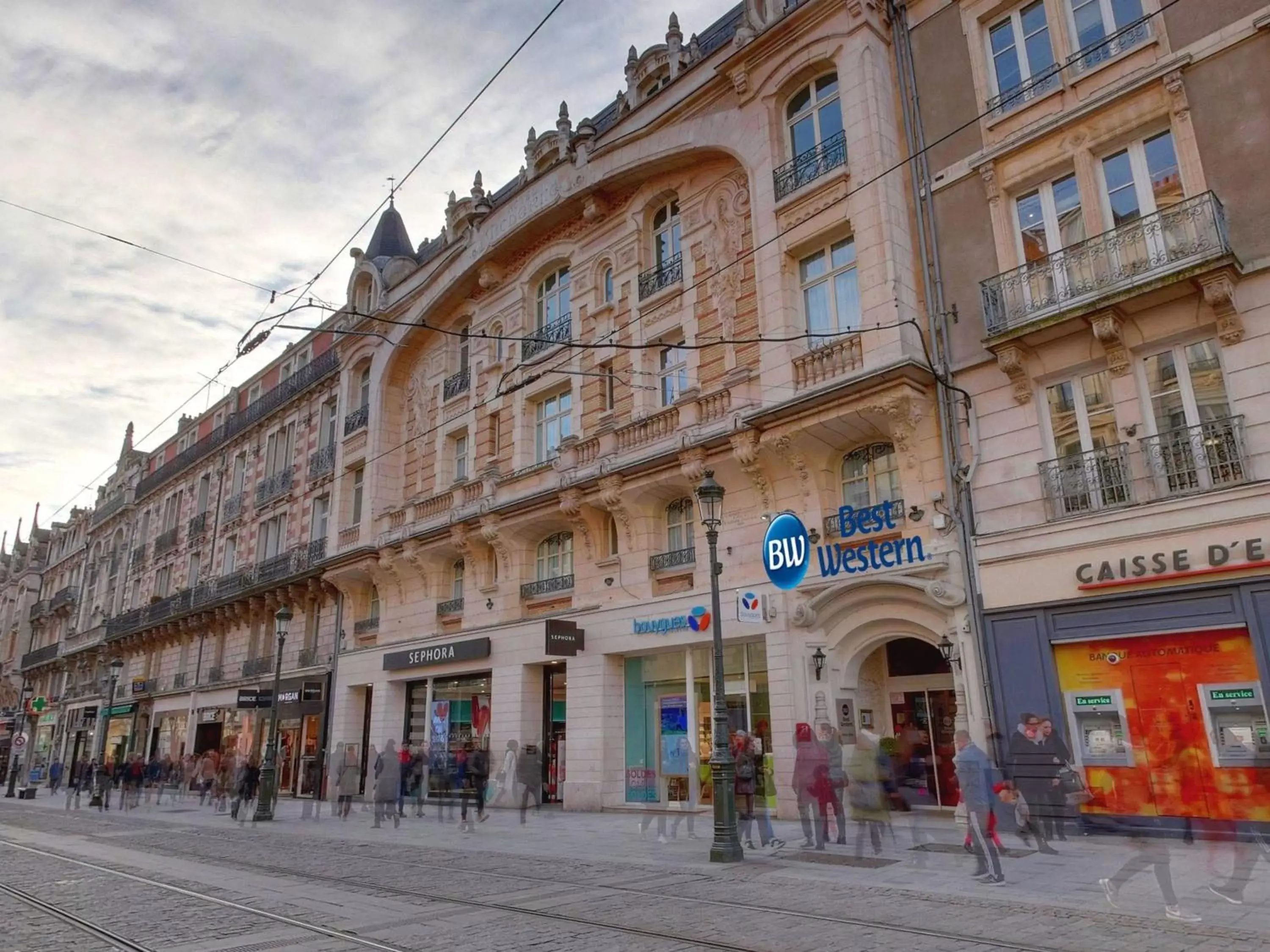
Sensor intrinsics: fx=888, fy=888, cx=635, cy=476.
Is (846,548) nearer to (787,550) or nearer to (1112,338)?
(787,550)

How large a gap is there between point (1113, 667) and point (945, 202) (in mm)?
8266

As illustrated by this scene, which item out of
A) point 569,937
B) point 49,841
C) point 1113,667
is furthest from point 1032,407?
point 49,841

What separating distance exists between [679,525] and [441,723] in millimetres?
9716

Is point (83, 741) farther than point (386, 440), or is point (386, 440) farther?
point (83, 741)

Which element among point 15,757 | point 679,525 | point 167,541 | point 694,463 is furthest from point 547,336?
point 15,757

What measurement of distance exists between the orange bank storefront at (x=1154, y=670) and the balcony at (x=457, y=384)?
16.6 metres

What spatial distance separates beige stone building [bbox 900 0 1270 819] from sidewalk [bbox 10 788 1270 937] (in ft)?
6.10

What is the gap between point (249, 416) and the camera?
124 ft

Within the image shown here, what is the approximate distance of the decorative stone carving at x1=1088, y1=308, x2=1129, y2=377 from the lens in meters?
12.8

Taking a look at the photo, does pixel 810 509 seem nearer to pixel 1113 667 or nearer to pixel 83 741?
pixel 1113 667

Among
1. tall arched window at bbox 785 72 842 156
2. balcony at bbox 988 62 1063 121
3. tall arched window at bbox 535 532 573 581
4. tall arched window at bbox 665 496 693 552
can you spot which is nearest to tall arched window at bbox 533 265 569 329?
tall arched window at bbox 535 532 573 581

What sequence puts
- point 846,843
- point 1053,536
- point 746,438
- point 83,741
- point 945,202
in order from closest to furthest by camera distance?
point 846,843 < point 1053,536 < point 945,202 < point 746,438 < point 83,741

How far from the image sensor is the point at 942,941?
684 centimetres

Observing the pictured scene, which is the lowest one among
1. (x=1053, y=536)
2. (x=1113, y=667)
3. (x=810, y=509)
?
(x=1113, y=667)
